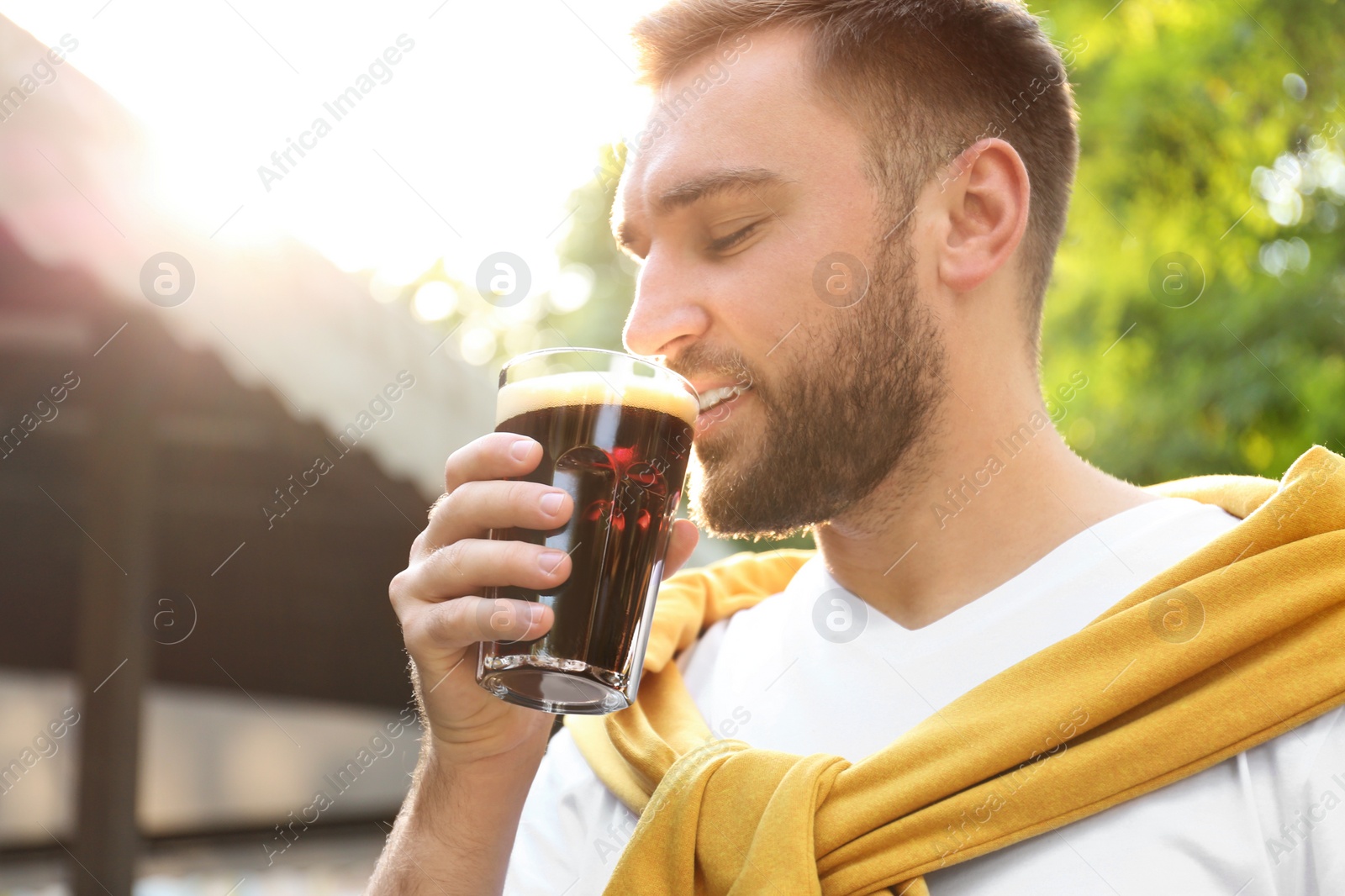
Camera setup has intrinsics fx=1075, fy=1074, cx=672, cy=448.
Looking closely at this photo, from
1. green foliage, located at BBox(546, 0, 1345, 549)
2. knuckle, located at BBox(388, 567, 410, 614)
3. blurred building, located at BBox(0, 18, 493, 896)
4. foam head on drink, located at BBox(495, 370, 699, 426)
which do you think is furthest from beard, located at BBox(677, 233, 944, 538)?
green foliage, located at BBox(546, 0, 1345, 549)

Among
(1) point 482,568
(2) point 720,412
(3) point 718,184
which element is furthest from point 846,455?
(1) point 482,568

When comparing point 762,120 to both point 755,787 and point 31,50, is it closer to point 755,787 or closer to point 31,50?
point 755,787

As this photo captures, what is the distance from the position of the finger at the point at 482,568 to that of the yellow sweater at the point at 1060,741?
43 cm

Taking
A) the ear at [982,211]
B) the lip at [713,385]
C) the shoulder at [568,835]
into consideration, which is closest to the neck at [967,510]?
the ear at [982,211]

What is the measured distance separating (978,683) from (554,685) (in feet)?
2.29

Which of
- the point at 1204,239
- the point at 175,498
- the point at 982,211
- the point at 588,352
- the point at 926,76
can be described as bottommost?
the point at 588,352

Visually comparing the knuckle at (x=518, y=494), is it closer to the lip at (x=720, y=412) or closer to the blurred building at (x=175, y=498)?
the lip at (x=720, y=412)

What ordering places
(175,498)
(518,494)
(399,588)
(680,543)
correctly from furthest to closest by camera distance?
1. (175,498)
2. (680,543)
3. (399,588)
4. (518,494)

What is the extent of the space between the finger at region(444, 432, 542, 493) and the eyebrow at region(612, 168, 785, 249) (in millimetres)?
679

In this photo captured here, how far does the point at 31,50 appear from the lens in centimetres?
238

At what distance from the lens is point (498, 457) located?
1471 millimetres

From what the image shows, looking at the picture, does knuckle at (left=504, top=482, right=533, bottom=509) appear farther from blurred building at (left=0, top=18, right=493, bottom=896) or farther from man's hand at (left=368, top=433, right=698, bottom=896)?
blurred building at (left=0, top=18, right=493, bottom=896)

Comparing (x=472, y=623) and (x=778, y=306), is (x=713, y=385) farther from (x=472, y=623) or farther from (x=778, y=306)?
(x=472, y=623)

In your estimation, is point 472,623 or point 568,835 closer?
point 472,623
